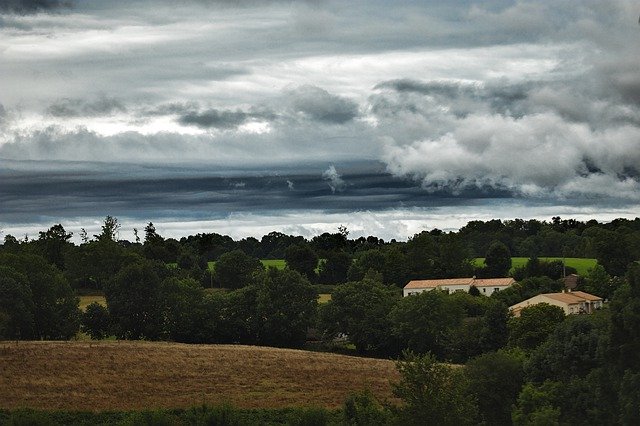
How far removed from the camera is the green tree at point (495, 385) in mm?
55844

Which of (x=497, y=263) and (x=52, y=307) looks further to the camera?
(x=497, y=263)

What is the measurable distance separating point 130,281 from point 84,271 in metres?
32.6

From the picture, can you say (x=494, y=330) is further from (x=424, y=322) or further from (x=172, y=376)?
(x=172, y=376)

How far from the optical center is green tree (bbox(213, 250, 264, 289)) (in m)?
145

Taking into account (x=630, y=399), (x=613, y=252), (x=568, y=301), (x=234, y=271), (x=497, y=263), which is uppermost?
(x=613, y=252)

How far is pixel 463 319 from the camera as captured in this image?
329 ft

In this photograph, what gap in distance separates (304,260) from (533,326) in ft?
241

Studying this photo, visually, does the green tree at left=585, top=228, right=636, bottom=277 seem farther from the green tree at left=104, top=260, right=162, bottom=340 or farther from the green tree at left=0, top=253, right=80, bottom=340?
the green tree at left=0, top=253, right=80, bottom=340

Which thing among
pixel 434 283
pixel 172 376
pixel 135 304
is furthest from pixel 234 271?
pixel 172 376

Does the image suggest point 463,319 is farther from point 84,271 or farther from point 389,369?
point 84,271

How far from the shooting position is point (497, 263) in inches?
6211

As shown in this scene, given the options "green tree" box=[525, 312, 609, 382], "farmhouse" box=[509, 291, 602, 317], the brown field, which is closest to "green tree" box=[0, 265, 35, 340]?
the brown field

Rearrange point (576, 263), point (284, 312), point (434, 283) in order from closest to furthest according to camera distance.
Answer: point (284, 312), point (434, 283), point (576, 263)

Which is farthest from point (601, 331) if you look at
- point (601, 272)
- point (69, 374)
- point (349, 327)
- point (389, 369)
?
point (601, 272)
